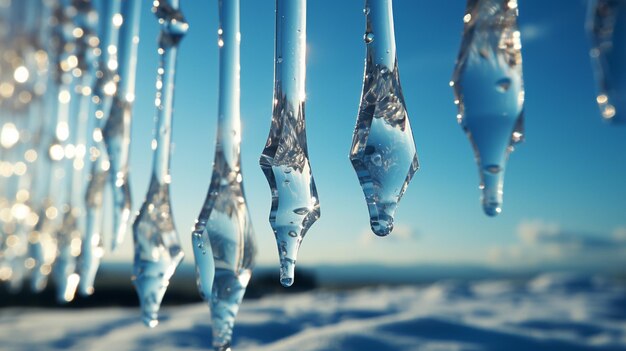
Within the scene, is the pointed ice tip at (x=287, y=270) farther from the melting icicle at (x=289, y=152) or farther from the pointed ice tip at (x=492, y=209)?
the pointed ice tip at (x=492, y=209)

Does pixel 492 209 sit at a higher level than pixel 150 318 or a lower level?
higher

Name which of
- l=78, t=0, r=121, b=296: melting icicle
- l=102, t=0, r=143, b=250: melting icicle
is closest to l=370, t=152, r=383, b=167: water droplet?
l=102, t=0, r=143, b=250: melting icicle

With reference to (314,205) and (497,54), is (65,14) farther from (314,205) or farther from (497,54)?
(497,54)

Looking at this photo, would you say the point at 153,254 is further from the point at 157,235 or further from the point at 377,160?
the point at 377,160

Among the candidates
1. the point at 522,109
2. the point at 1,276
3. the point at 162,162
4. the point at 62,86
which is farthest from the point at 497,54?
the point at 1,276

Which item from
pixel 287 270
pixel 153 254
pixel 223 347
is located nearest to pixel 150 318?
pixel 153 254

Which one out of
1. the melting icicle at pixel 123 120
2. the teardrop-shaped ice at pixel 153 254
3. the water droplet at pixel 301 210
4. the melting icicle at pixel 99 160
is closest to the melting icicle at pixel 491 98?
the water droplet at pixel 301 210

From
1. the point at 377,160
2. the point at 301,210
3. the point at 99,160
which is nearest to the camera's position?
the point at 377,160
